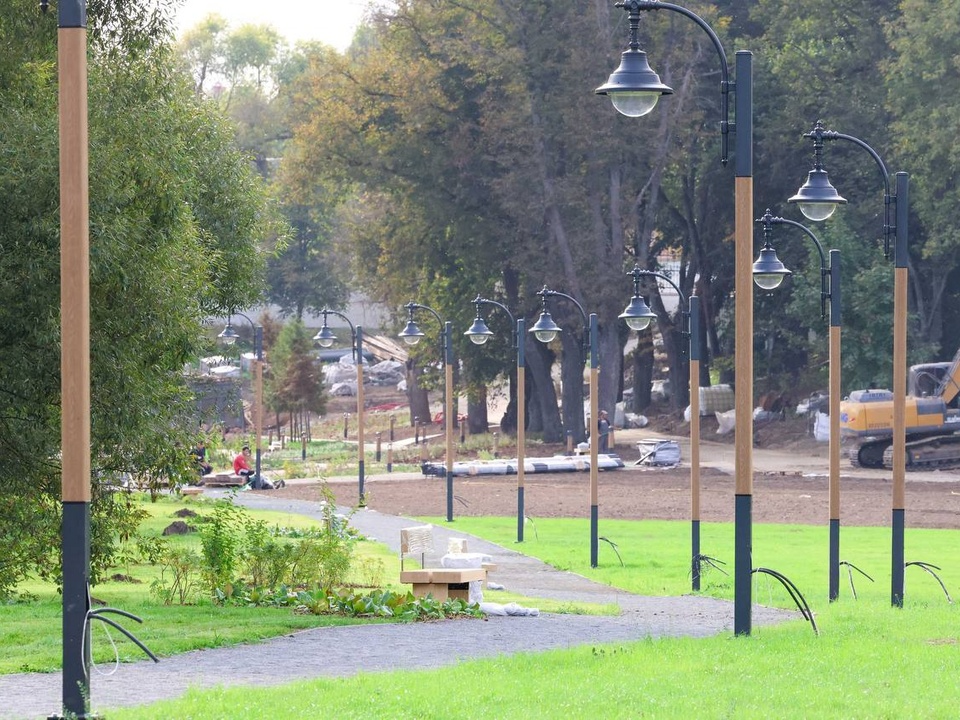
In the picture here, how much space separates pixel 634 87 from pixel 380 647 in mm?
5474

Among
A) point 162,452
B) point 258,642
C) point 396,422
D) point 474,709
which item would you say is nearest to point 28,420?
point 162,452

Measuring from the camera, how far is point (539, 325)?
3152cm

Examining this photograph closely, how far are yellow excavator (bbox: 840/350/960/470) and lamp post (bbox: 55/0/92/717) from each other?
40.6m

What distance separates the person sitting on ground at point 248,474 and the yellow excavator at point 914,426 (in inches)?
721

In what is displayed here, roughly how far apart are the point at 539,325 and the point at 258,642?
17.7 m

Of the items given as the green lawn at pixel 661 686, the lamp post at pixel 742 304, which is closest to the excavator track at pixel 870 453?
the green lawn at pixel 661 686

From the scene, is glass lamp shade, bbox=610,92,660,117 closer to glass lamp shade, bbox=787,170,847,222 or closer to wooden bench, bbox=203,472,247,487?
glass lamp shade, bbox=787,170,847,222

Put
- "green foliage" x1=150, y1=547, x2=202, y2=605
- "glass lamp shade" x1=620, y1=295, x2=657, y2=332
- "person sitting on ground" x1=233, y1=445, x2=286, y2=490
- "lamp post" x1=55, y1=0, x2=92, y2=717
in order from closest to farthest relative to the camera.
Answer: "lamp post" x1=55, y1=0, x2=92, y2=717
"green foliage" x1=150, y1=547, x2=202, y2=605
"glass lamp shade" x1=620, y1=295, x2=657, y2=332
"person sitting on ground" x1=233, y1=445, x2=286, y2=490

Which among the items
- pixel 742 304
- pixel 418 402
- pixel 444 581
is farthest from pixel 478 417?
pixel 742 304

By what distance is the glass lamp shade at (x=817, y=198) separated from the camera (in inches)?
681

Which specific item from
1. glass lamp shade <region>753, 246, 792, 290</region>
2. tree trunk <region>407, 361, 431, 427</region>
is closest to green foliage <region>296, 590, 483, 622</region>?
glass lamp shade <region>753, 246, 792, 290</region>

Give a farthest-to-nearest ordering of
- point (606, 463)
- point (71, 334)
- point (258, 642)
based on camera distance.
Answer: point (606, 463) → point (258, 642) → point (71, 334)

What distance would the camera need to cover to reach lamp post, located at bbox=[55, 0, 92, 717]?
32.0 ft

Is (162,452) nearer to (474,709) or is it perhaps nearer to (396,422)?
(474,709)
